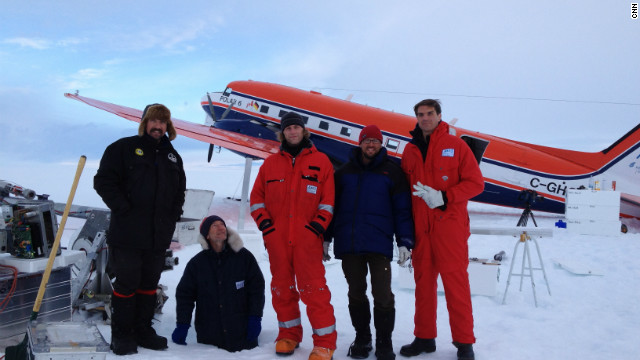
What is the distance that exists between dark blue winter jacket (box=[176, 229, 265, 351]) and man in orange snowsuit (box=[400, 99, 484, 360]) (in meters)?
1.37

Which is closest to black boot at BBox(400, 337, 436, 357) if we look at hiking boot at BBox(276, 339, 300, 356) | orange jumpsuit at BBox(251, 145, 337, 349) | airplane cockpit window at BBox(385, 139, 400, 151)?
orange jumpsuit at BBox(251, 145, 337, 349)

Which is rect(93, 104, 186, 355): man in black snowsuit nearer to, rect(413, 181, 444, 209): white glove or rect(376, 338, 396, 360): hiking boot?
rect(376, 338, 396, 360): hiking boot

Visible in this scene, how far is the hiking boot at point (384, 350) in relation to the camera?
3441 millimetres

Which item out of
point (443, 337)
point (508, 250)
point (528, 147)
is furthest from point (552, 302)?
point (528, 147)

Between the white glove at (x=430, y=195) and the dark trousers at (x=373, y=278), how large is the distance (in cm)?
57

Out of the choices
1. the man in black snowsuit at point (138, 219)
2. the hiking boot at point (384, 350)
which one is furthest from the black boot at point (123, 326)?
the hiking boot at point (384, 350)

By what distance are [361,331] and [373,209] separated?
1032 mm

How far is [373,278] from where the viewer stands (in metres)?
3.50

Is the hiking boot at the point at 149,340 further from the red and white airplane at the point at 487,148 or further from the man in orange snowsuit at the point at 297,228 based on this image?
the red and white airplane at the point at 487,148

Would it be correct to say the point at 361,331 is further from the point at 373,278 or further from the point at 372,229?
the point at 372,229

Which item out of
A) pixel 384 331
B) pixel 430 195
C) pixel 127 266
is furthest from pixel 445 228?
pixel 127 266

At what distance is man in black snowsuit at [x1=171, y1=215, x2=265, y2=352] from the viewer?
3688 millimetres

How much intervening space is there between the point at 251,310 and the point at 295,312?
0.40m

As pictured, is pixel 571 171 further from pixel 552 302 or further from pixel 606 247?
pixel 552 302
